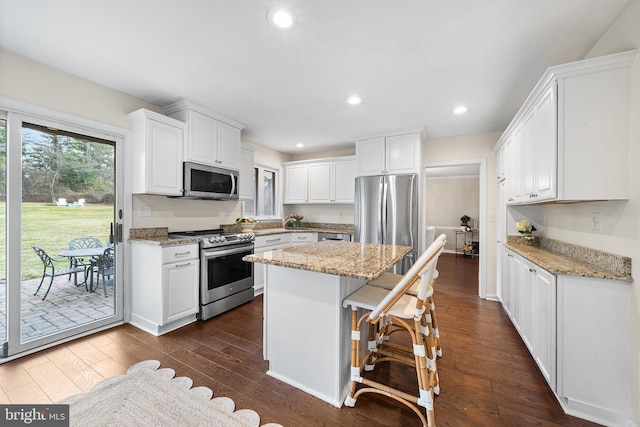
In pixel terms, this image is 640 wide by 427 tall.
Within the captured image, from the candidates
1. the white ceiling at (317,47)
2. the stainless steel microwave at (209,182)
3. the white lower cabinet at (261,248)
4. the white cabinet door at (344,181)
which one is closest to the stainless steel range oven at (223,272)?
the white lower cabinet at (261,248)

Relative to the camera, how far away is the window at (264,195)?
4791mm

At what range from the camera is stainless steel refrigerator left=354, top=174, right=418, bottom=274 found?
11.9ft

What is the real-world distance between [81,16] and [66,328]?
2.61 metres

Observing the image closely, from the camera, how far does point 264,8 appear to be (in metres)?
1.58

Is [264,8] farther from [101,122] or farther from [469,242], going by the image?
[469,242]

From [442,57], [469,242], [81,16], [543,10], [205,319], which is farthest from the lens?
[469,242]

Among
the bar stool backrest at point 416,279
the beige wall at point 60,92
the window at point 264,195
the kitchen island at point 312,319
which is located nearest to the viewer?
the bar stool backrest at point 416,279

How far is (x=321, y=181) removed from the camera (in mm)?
4883

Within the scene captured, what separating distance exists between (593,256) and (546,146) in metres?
0.85

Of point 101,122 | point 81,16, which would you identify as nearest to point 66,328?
point 101,122

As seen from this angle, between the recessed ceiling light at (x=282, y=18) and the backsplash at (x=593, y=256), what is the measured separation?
2483 mm

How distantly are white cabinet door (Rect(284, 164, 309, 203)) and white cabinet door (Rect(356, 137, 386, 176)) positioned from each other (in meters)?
1.27

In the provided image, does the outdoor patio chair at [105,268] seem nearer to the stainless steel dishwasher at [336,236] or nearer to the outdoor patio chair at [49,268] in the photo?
the outdoor patio chair at [49,268]

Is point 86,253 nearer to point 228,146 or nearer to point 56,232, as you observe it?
point 56,232
